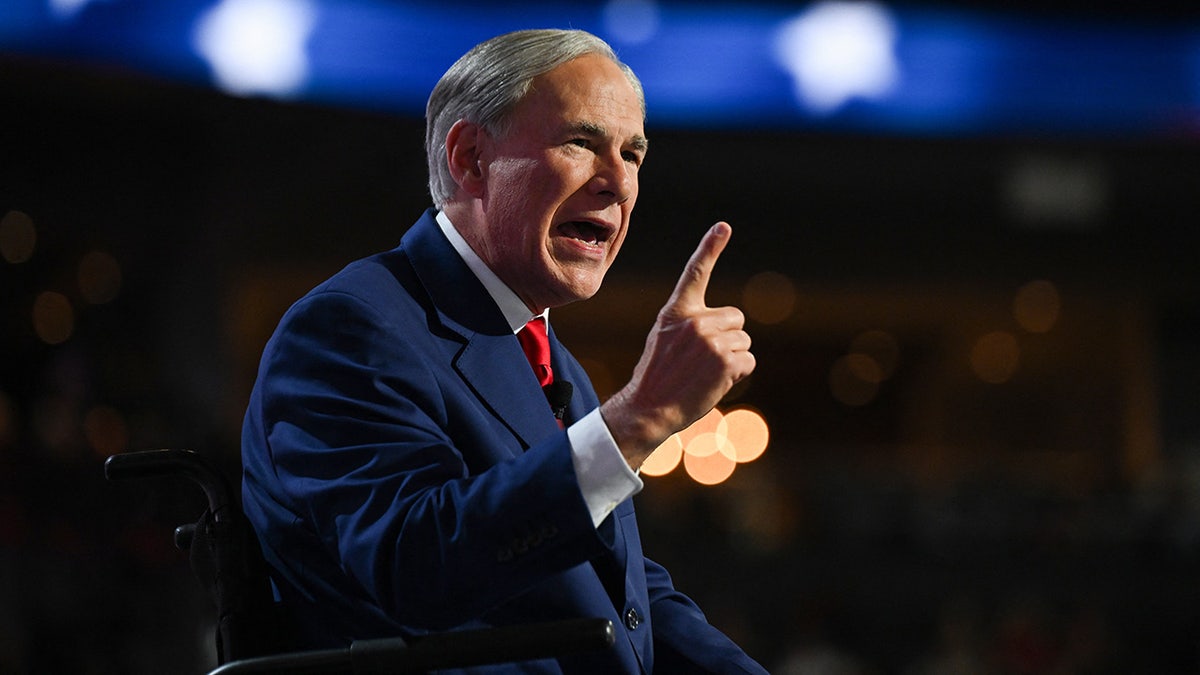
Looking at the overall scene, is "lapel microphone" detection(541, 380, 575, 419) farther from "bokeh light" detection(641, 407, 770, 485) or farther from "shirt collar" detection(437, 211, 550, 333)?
"bokeh light" detection(641, 407, 770, 485)

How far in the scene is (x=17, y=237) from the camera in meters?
11.2

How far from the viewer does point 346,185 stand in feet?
36.3

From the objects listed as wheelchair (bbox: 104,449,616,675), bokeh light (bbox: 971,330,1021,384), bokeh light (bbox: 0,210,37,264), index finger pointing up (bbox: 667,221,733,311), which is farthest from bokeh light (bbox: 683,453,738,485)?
index finger pointing up (bbox: 667,221,733,311)

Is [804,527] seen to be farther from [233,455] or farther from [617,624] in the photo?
[617,624]

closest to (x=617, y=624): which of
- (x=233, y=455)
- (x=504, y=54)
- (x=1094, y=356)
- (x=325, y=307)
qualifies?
(x=325, y=307)

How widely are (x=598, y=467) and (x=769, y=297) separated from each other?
543 inches

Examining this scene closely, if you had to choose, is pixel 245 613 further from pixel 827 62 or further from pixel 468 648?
pixel 827 62

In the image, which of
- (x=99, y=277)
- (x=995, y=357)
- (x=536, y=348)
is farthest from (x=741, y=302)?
(x=536, y=348)

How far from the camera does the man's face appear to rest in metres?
1.89

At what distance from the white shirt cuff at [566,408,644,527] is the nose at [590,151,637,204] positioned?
491mm

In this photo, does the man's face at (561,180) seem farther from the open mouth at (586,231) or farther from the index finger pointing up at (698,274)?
the index finger pointing up at (698,274)

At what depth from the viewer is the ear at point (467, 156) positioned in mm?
1963

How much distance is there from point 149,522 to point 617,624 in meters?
4.28

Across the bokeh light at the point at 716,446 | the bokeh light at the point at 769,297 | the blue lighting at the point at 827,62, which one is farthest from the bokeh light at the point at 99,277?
the bokeh light at the point at 716,446
